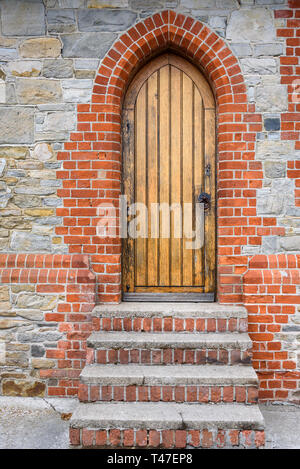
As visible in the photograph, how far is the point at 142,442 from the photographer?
2.76 m

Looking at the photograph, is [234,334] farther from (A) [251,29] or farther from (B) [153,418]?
(A) [251,29]

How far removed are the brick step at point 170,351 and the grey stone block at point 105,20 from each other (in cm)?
291

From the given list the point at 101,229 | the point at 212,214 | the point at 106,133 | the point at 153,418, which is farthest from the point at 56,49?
the point at 153,418

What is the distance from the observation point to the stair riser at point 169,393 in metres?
2.98

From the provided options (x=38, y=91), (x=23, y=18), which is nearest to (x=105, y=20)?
(x=23, y=18)

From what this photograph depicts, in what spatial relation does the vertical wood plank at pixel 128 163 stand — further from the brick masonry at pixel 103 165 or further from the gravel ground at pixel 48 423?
the gravel ground at pixel 48 423

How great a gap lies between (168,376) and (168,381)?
0.12 feet

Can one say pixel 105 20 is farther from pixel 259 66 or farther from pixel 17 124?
pixel 259 66

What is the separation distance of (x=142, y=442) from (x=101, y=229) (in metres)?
1.87

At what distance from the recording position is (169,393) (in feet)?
9.88

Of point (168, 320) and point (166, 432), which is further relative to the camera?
point (168, 320)

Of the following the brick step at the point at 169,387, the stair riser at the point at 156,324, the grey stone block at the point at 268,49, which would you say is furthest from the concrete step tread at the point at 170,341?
the grey stone block at the point at 268,49
